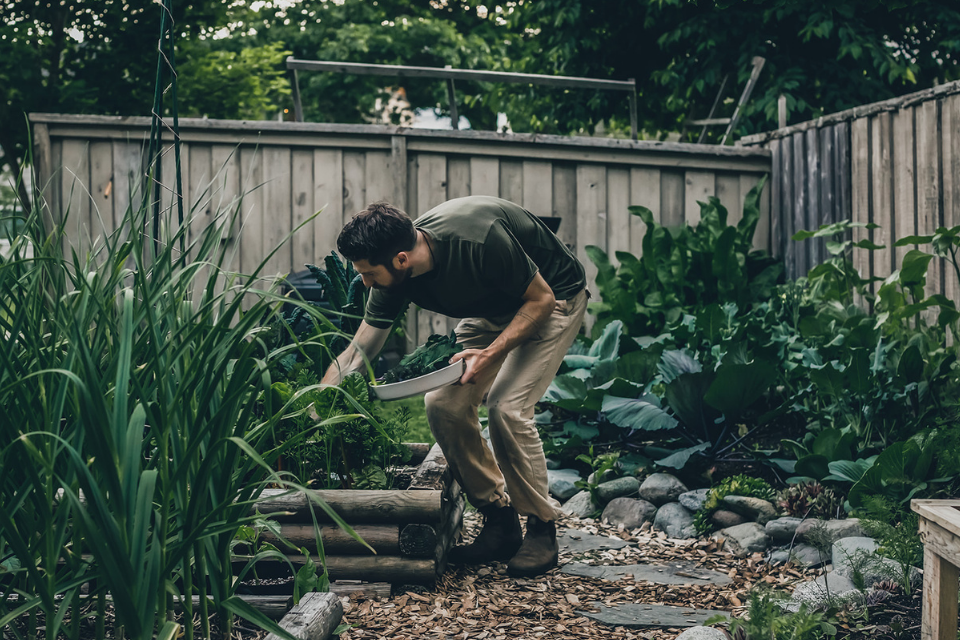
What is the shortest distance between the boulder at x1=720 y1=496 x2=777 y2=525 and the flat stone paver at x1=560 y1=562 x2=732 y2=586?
355 mm

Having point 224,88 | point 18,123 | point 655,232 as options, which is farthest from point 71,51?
point 655,232

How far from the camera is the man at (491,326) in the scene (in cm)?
246

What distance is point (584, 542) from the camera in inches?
118

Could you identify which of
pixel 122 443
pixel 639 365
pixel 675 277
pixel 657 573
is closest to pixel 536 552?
pixel 657 573

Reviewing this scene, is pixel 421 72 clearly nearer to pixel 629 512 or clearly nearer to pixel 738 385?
pixel 738 385

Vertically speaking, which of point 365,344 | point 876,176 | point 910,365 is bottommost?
point 910,365

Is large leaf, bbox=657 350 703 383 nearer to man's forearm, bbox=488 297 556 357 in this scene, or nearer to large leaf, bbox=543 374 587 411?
large leaf, bbox=543 374 587 411

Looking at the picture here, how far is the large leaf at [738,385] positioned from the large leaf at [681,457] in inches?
6.7

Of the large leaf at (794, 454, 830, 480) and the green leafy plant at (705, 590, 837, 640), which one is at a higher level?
the large leaf at (794, 454, 830, 480)

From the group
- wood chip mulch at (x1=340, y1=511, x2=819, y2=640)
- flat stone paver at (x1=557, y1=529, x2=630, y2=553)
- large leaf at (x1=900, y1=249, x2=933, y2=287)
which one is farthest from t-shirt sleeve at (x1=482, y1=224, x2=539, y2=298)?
large leaf at (x1=900, y1=249, x2=933, y2=287)

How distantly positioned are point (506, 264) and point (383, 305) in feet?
1.58

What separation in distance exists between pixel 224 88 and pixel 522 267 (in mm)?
9045

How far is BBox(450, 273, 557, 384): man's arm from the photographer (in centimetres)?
250

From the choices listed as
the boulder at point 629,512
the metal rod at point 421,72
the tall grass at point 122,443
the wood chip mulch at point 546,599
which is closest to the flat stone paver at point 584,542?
the wood chip mulch at point 546,599
